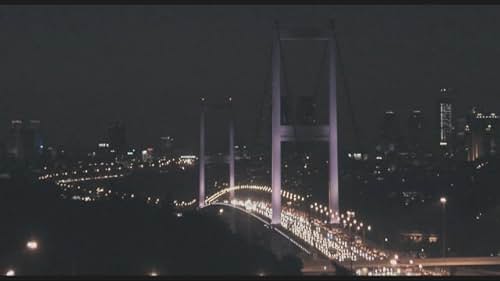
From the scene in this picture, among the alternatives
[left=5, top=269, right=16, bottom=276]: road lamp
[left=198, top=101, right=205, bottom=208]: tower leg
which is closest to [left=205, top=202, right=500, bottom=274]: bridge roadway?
[left=5, top=269, right=16, bottom=276]: road lamp

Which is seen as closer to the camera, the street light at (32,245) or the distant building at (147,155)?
the street light at (32,245)

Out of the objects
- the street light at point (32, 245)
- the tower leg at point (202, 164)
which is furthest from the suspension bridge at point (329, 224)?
the tower leg at point (202, 164)

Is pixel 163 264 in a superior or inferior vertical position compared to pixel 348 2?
inferior

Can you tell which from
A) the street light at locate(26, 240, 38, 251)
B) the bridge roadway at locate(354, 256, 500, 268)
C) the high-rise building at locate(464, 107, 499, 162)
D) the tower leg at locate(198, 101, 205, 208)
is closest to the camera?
the street light at locate(26, 240, 38, 251)

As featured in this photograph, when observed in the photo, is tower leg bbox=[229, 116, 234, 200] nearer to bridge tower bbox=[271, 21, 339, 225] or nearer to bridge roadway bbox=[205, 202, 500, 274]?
bridge tower bbox=[271, 21, 339, 225]

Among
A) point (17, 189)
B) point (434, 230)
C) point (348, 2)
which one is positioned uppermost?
point (348, 2)

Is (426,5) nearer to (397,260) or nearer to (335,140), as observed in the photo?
(397,260)

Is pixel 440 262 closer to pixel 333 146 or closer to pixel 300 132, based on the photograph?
pixel 333 146

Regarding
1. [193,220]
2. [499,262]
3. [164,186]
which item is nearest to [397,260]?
[499,262]

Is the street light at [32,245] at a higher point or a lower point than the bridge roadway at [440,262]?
higher

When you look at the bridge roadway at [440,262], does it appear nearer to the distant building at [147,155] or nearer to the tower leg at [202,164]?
the tower leg at [202,164]

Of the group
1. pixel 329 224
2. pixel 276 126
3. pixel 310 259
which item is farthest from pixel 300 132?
pixel 310 259
